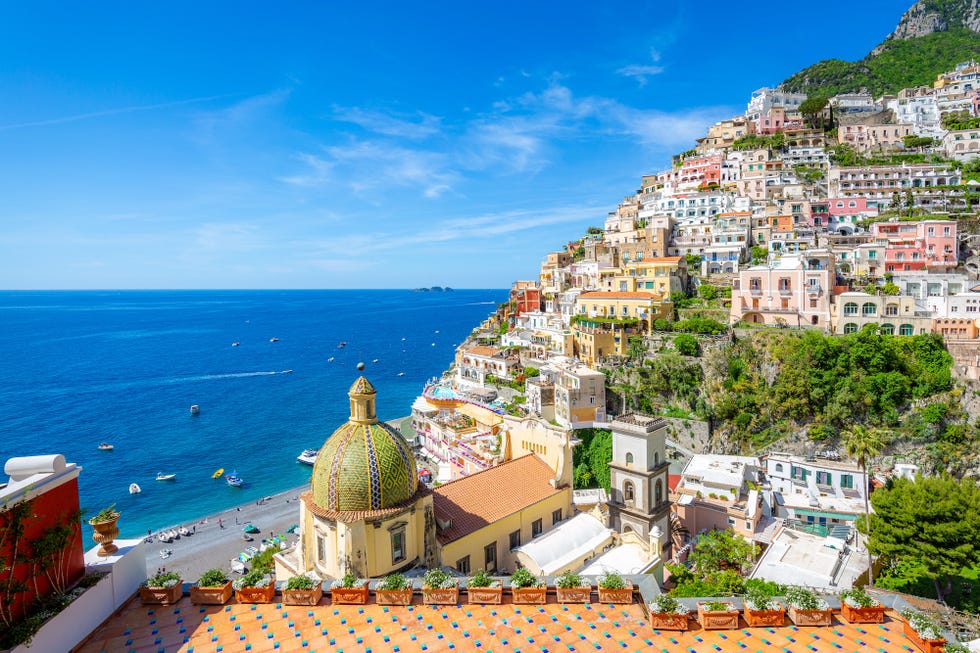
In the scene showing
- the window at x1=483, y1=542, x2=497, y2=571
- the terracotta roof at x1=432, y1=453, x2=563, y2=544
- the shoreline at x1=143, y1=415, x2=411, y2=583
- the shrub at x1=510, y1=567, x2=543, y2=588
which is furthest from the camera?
the shoreline at x1=143, y1=415, x2=411, y2=583

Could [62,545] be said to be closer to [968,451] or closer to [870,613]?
[870,613]

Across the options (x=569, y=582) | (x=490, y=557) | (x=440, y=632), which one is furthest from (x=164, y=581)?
(x=490, y=557)

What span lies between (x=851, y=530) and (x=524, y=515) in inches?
808

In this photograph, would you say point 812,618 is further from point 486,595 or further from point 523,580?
point 486,595

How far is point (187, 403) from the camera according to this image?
77.2 metres

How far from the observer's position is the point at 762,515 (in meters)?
31.6

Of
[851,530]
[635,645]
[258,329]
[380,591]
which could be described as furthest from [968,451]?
[258,329]

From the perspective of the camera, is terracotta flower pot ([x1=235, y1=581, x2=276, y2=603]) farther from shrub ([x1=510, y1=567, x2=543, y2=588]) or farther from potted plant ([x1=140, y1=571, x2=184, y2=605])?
shrub ([x1=510, y1=567, x2=543, y2=588])

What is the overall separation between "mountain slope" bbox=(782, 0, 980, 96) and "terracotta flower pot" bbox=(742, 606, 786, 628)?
13286 cm

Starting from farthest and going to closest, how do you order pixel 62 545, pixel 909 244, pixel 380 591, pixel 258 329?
pixel 258 329, pixel 909 244, pixel 380 591, pixel 62 545

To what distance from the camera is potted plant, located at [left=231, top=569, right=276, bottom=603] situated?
12125mm

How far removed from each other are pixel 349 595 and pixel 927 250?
212 ft

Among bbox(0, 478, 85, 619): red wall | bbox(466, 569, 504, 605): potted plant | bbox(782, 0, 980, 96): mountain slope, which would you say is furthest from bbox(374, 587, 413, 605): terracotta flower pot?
bbox(782, 0, 980, 96): mountain slope

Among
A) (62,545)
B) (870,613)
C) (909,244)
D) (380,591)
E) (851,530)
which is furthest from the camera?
(909,244)
